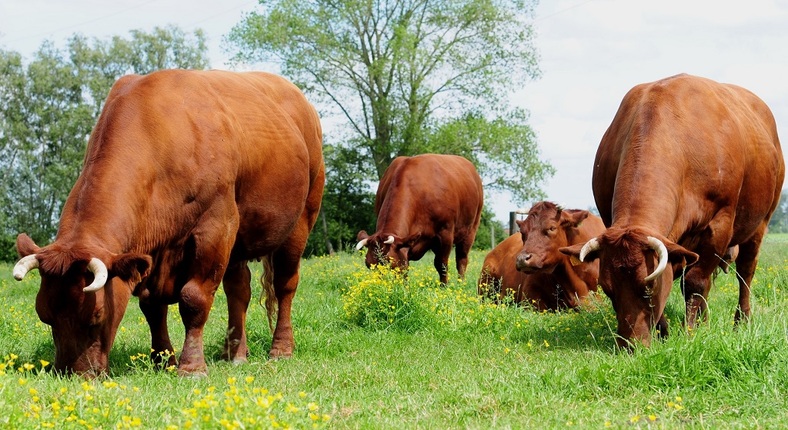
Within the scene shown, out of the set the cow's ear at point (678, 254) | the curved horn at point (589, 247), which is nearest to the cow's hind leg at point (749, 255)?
the cow's ear at point (678, 254)

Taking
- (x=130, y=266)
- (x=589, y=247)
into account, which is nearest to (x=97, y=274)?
(x=130, y=266)

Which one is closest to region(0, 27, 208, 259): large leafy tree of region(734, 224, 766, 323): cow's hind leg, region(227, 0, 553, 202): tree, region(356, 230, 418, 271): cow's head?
region(227, 0, 553, 202): tree

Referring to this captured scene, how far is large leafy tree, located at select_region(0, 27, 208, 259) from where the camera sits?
167 ft

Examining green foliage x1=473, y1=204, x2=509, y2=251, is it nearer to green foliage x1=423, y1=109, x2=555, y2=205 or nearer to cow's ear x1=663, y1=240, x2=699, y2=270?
green foliage x1=423, y1=109, x2=555, y2=205

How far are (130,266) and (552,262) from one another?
5.98 meters

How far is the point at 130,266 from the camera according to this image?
6004 mm

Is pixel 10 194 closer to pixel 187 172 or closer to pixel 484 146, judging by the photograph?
pixel 484 146

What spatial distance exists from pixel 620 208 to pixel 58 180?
153 feet

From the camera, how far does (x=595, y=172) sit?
9484 millimetres

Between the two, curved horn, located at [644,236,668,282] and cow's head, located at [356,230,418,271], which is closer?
curved horn, located at [644,236,668,282]

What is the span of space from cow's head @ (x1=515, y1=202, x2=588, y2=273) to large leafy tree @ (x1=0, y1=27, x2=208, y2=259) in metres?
43.3

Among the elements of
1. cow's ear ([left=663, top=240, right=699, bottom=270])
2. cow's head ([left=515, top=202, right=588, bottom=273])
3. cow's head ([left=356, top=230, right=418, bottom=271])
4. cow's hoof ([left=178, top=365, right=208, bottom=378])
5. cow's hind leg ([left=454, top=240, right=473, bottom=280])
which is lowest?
cow's hind leg ([left=454, top=240, right=473, bottom=280])

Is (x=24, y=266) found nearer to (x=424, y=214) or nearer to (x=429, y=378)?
(x=429, y=378)

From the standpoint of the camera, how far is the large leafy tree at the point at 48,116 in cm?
5075
